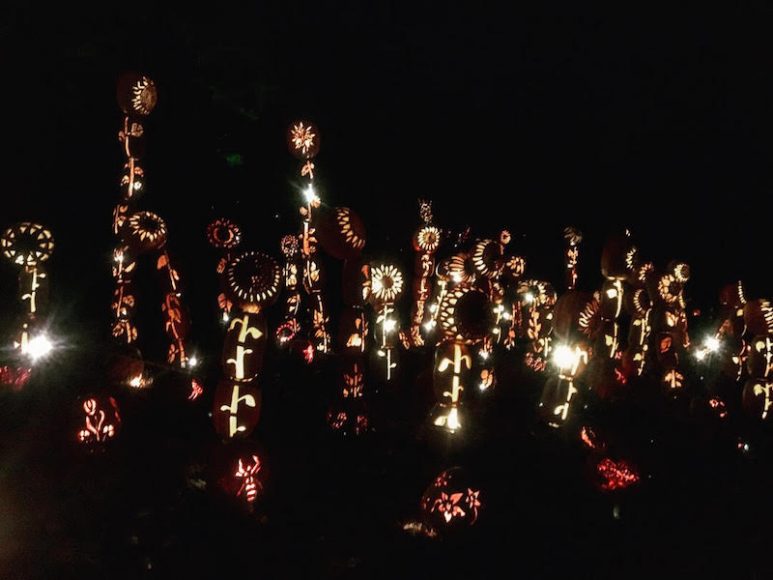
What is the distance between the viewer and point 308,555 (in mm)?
5465

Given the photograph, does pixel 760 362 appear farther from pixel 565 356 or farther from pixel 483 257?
pixel 483 257

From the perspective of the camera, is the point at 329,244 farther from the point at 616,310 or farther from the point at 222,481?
the point at 616,310

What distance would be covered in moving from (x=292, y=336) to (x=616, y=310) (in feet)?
25.6

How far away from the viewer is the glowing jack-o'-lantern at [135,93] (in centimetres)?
937

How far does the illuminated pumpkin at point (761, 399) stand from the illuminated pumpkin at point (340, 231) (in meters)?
6.85

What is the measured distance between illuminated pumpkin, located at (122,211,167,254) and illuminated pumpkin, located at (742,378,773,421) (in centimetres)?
1007

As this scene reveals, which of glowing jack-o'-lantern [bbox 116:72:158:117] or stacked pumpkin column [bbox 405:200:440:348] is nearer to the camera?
glowing jack-o'-lantern [bbox 116:72:158:117]

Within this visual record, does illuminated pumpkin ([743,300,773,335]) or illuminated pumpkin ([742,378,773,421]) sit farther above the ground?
illuminated pumpkin ([743,300,773,335])

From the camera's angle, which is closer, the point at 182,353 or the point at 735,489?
the point at 735,489

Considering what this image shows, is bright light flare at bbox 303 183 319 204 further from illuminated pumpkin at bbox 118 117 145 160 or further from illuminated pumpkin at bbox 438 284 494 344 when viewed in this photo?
illuminated pumpkin at bbox 438 284 494 344

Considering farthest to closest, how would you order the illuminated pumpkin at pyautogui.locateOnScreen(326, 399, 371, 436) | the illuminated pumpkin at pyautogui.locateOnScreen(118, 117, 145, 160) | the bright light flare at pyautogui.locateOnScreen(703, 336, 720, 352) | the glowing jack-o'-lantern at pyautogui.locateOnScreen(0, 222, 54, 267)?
the bright light flare at pyautogui.locateOnScreen(703, 336, 720, 352) → the illuminated pumpkin at pyautogui.locateOnScreen(118, 117, 145, 160) → the illuminated pumpkin at pyautogui.locateOnScreen(326, 399, 371, 436) → the glowing jack-o'-lantern at pyautogui.locateOnScreen(0, 222, 54, 267)

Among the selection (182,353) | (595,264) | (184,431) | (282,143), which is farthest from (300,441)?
(595,264)

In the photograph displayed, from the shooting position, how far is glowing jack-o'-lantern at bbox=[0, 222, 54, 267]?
7722mm

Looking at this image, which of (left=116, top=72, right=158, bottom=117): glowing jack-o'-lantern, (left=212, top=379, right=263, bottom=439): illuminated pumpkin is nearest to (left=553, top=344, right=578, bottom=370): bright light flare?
(left=212, top=379, right=263, bottom=439): illuminated pumpkin
